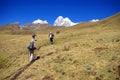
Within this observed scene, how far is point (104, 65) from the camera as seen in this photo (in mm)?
20562

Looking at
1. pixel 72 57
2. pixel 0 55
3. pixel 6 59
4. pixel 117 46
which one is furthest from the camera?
pixel 0 55

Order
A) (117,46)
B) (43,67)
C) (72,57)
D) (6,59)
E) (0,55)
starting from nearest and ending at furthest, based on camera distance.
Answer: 1. (43,67)
2. (72,57)
3. (117,46)
4. (6,59)
5. (0,55)

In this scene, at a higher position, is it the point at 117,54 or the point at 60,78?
the point at 117,54

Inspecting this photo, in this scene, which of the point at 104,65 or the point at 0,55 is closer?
the point at 104,65

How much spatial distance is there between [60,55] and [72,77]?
675 centimetres

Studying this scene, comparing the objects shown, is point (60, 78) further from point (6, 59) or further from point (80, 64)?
point (6, 59)

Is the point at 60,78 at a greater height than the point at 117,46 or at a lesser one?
lesser

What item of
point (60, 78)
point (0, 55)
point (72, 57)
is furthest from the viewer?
point (0, 55)

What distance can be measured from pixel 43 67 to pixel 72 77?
4351 millimetres

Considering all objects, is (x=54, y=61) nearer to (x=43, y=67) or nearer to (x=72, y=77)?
(x=43, y=67)

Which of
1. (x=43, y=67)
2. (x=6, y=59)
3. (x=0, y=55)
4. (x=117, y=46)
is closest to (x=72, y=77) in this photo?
(x=43, y=67)

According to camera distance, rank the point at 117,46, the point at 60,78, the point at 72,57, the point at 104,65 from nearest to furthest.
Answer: the point at 60,78 → the point at 104,65 → the point at 72,57 → the point at 117,46

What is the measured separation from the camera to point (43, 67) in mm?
21906

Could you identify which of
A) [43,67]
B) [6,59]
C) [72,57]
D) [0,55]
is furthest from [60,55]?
[0,55]
